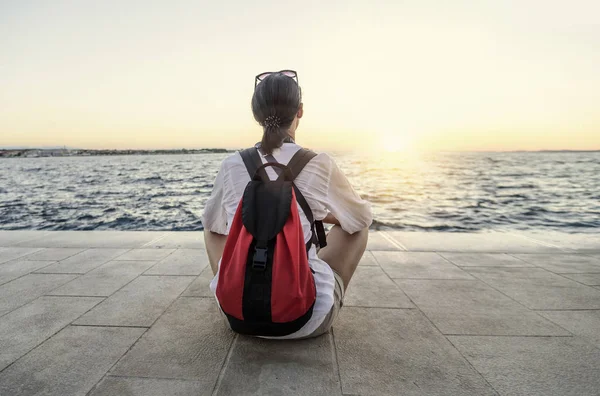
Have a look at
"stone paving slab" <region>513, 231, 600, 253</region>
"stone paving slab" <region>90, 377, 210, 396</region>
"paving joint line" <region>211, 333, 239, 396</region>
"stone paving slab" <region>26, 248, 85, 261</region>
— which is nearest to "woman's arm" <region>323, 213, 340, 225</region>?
"paving joint line" <region>211, 333, 239, 396</region>

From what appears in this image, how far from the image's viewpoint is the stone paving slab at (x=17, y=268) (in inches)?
127

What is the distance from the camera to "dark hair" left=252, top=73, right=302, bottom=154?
1819 mm

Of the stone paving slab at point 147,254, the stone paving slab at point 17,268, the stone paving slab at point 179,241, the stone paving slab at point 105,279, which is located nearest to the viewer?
the stone paving slab at point 105,279

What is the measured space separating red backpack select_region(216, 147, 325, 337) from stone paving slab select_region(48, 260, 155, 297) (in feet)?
5.78

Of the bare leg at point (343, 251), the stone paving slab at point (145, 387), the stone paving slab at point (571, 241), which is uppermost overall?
the bare leg at point (343, 251)

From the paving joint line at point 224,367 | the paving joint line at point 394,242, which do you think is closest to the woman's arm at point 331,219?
the paving joint line at point 224,367

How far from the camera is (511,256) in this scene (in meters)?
3.90

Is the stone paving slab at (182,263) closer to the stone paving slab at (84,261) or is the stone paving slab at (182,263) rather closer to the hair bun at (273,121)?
the stone paving slab at (84,261)

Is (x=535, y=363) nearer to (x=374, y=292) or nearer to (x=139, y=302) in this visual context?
A: (x=374, y=292)

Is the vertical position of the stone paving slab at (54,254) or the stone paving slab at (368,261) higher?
the stone paving slab at (54,254)

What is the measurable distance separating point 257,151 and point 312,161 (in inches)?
12.3

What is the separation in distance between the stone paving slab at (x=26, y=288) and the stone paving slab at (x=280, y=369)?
1.88 meters

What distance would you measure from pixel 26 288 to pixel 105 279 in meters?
0.59

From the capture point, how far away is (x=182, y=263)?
362 cm
